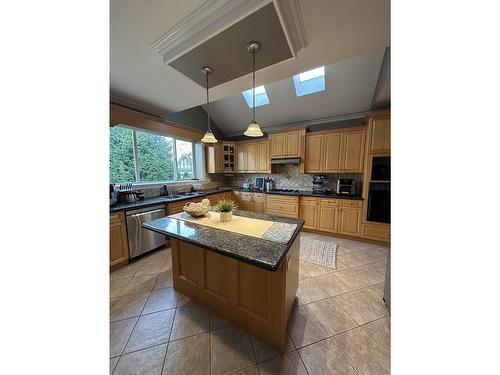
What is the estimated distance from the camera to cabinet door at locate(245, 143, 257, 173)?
4.52 m

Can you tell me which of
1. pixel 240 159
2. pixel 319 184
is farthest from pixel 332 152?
pixel 240 159

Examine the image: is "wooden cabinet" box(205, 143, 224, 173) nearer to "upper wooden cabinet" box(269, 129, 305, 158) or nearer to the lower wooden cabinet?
"upper wooden cabinet" box(269, 129, 305, 158)

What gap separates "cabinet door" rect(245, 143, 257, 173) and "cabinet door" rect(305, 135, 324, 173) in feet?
4.52

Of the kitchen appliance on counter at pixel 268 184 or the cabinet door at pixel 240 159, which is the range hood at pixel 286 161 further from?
the cabinet door at pixel 240 159

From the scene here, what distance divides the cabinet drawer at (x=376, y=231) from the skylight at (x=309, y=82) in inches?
112

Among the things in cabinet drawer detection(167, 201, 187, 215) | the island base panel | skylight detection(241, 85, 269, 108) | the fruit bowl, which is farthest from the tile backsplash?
the fruit bowl

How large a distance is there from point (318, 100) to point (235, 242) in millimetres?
3650

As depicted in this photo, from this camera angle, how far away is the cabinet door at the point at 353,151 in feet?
10.8

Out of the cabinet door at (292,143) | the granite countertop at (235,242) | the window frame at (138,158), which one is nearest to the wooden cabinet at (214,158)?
the window frame at (138,158)

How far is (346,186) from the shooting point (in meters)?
3.49

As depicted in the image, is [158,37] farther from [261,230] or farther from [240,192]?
[240,192]
